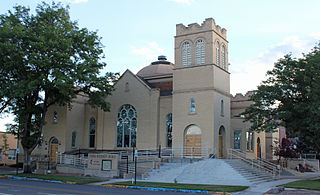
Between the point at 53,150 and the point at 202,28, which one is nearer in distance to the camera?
the point at 202,28

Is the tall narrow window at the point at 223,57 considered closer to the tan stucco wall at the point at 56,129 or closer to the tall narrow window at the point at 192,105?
the tall narrow window at the point at 192,105

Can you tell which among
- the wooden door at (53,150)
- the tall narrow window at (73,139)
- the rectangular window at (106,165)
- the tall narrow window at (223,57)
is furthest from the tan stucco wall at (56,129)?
the tall narrow window at (223,57)

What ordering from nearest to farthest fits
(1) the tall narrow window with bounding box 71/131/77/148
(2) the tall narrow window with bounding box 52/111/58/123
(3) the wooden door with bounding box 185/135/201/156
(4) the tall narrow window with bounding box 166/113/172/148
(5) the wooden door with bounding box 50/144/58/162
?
(3) the wooden door with bounding box 185/135/201/156 → (4) the tall narrow window with bounding box 166/113/172/148 → (1) the tall narrow window with bounding box 71/131/77/148 → (5) the wooden door with bounding box 50/144/58/162 → (2) the tall narrow window with bounding box 52/111/58/123

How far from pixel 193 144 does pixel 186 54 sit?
8668mm

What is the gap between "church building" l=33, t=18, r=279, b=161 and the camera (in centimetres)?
3372

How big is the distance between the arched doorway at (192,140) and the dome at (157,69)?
1123 cm

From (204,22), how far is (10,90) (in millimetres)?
18548

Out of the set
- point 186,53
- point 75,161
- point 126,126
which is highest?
point 186,53

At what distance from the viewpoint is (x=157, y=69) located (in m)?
44.8

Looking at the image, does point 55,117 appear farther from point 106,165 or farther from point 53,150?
point 106,165

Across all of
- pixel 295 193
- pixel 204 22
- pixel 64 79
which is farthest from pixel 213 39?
pixel 295 193

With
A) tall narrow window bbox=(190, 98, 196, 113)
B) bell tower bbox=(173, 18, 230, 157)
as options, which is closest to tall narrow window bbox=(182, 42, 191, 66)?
bell tower bbox=(173, 18, 230, 157)

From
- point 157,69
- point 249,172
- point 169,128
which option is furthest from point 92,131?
point 249,172

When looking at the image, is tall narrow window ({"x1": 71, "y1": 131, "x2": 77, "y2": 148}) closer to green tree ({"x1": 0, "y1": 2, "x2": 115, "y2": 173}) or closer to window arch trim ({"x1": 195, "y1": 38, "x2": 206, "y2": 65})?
green tree ({"x1": 0, "y1": 2, "x2": 115, "y2": 173})
